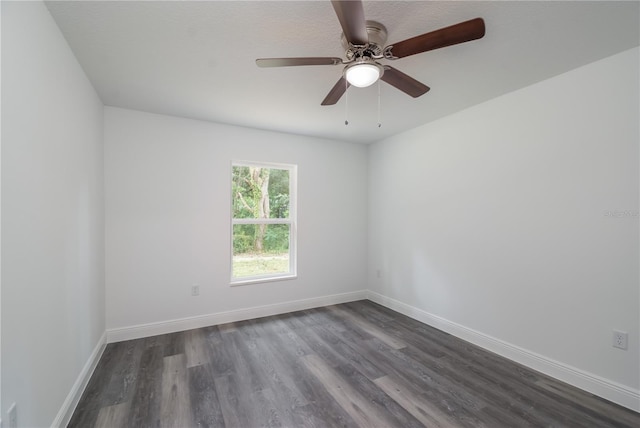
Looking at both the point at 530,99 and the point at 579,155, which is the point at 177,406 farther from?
the point at 530,99

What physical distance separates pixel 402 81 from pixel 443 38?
1.47 ft

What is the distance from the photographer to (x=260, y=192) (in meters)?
3.83

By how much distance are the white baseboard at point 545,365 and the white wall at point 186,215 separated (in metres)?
1.61

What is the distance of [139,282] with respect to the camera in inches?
120

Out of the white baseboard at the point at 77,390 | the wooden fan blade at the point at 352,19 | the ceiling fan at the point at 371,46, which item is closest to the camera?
the wooden fan blade at the point at 352,19

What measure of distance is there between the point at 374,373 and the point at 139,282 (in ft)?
8.40

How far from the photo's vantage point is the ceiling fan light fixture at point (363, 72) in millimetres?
1615

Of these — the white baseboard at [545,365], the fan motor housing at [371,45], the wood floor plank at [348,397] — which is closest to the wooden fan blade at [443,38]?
the fan motor housing at [371,45]

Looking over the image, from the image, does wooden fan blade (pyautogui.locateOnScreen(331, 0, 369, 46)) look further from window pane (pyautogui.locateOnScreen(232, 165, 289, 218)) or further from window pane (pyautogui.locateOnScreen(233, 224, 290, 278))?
window pane (pyautogui.locateOnScreen(233, 224, 290, 278))

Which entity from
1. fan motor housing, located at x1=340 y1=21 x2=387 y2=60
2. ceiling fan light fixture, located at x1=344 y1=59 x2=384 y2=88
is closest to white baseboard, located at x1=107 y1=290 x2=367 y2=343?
ceiling fan light fixture, located at x1=344 y1=59 x2=384 y2=88

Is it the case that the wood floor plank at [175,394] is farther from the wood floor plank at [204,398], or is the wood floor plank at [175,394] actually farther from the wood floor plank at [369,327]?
the wood floor plank at [369,327]

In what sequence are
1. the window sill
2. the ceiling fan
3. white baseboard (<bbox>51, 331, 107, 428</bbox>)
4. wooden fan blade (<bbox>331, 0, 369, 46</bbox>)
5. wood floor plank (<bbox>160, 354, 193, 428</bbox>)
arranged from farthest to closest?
1. the window sill
2. wood floor plank (<bbox>160, 354, 193, 428</bbox>)
3. white baseboard (<bbox>51, 331, 107, 428</bbox>)
4. the ceiling fan
5. wooden fan blade (<bbox>331, 0, 369, 46</bbox>)

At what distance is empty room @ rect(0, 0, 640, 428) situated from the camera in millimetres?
1557

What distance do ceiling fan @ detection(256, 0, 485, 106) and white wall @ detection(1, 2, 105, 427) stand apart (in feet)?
3.69
